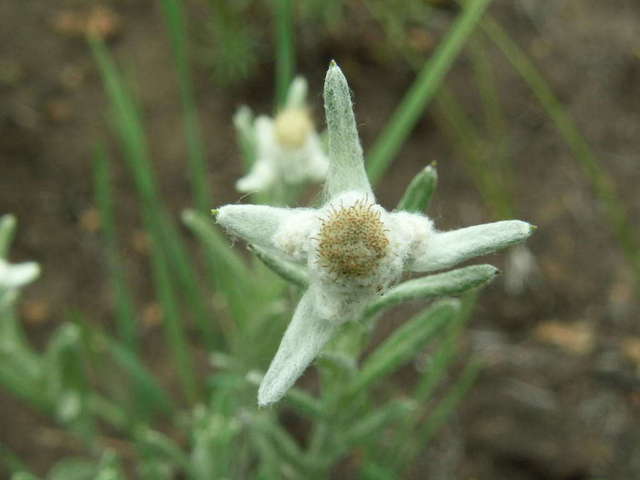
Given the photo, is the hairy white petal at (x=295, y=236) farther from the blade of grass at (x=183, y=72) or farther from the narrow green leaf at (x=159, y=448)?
the blade of grass at (x=183, y=72)

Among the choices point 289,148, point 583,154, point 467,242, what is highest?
point 583,154

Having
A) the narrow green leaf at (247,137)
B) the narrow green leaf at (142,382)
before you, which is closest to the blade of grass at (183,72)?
the narrow green leaf at (247,137)

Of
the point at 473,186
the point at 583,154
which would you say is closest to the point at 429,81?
the point at 583,154

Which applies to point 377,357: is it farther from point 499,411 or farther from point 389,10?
point 389,10

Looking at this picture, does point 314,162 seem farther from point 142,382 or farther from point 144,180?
point 142,382

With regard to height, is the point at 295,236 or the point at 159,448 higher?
the point at 295,236

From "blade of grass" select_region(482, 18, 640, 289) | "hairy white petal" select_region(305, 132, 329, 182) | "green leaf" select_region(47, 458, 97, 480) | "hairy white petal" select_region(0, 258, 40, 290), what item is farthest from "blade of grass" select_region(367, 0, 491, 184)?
"green leaf" select_region(47, 458, 97, 480)

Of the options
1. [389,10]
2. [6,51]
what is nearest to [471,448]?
[389,10]
